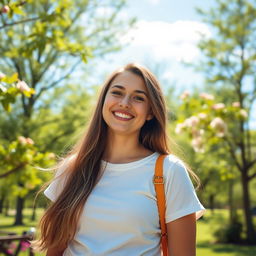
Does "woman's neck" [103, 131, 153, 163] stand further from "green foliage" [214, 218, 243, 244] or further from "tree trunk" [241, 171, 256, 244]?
"green foliage" [214, 218, 243, 244]

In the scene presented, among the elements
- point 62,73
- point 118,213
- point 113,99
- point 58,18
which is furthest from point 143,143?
point 62,73

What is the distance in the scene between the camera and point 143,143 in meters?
2.62

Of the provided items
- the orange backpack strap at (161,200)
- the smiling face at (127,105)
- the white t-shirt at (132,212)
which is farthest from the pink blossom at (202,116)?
the orange backpack strap at (161,200)

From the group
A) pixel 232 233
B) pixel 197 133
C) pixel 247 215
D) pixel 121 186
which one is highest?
pixel 121 186

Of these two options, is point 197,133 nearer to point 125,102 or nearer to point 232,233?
point 125,102

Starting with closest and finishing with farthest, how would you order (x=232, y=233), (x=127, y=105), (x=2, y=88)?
(x=127, y=105)
(x=2, y=88)
(x=232, y=233)

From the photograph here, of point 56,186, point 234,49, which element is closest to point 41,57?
point 234,49

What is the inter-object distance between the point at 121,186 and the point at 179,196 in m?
0.35

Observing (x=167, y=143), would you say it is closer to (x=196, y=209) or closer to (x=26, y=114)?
(x=196, y=209)

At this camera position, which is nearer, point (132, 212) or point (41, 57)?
point (132, 212)

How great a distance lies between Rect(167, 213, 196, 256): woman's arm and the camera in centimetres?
205

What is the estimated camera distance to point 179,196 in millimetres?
2076

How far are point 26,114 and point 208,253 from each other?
10.4m

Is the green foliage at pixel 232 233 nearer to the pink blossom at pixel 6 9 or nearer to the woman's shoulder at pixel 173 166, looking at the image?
the pink blossom at pixel 6 9
